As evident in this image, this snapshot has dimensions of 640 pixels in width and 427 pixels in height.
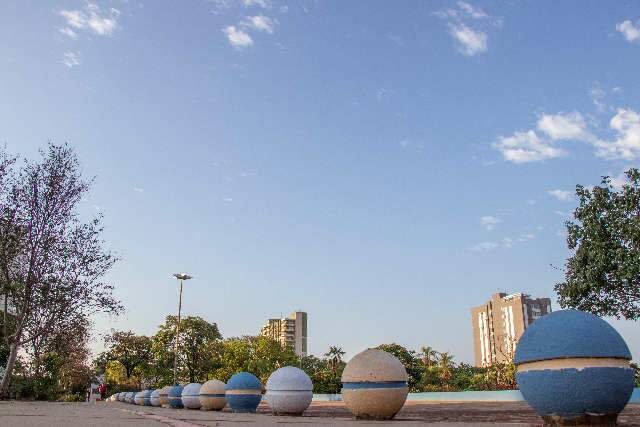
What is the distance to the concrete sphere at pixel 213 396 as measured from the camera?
21875mm

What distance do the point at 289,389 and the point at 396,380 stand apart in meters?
5.20

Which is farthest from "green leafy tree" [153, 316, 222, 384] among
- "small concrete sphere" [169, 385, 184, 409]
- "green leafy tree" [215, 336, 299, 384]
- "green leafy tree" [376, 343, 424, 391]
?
"small concrete sphere" [169, 385, 184, 409]

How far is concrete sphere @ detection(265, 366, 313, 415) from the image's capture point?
54.8ft

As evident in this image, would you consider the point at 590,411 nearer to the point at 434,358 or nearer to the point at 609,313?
the point at 609,313

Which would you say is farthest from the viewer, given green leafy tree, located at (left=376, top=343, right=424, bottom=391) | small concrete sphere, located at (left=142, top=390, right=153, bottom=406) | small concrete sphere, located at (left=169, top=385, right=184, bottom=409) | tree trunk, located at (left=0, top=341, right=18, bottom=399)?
green leafy tree, located at (left=376, top=343, right=424, bottom=391)

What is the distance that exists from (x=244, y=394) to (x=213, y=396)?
2.76 meters

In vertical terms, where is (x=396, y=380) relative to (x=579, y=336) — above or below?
below

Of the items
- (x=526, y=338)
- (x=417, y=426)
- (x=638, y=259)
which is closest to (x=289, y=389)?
(x=417, y=426)

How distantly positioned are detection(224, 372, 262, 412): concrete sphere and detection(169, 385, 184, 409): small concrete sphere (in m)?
8.18

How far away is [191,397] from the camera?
955 inches

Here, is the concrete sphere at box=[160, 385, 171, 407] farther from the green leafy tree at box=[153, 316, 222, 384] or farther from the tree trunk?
the green leafy tree at box=[153, 316, 222, 384]

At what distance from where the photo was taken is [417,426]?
943cm

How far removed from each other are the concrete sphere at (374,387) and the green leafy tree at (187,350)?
58.6 meters

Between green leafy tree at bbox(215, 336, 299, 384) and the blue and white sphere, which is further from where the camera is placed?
green leafy tree at bbox(215, 336, 299, 384)
